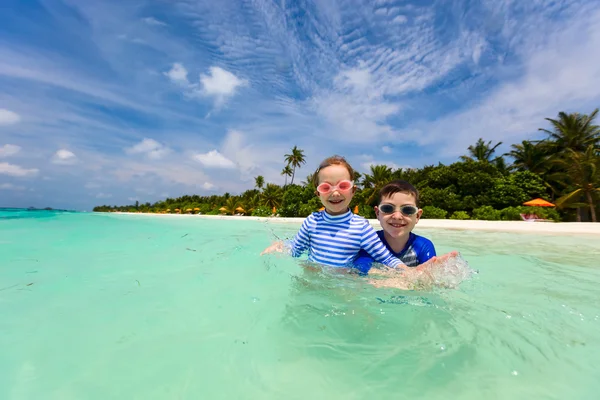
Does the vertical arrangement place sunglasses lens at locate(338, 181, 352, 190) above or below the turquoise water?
above

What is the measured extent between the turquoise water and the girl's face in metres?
0.71

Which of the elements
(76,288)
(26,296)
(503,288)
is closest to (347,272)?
(503,288)

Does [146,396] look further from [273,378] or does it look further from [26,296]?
[26,296]

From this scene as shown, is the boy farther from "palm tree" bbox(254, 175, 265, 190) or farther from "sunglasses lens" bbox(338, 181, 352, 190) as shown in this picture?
"palm tree" bbox(254, 175, 265, 190)

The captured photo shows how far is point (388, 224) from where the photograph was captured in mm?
2814

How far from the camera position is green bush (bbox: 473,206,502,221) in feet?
68.7

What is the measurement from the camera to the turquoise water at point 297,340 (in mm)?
1546

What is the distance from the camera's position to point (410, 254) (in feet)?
9.60

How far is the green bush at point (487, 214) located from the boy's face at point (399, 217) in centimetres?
2206

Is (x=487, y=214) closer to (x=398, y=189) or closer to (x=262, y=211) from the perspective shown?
(x=398, y=189)

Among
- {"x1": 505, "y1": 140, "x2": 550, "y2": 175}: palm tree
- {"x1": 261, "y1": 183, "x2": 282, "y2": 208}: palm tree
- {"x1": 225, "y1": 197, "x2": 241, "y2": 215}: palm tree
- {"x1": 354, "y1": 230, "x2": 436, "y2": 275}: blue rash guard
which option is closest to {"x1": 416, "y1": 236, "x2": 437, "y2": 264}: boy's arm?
{"x1": 354, "y1": 230, "x2": 436, "y2": 275}: blue rash guard

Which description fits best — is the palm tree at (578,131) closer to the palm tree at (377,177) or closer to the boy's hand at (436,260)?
the palm tree at (377,177)

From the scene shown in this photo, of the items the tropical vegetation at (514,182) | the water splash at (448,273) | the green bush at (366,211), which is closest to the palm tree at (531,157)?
the tropical vegetation at (514,182)

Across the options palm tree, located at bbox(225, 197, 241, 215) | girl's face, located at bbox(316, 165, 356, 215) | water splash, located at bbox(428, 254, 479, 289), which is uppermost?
palm tree, located at bbox(225, 197, 241, 215)
